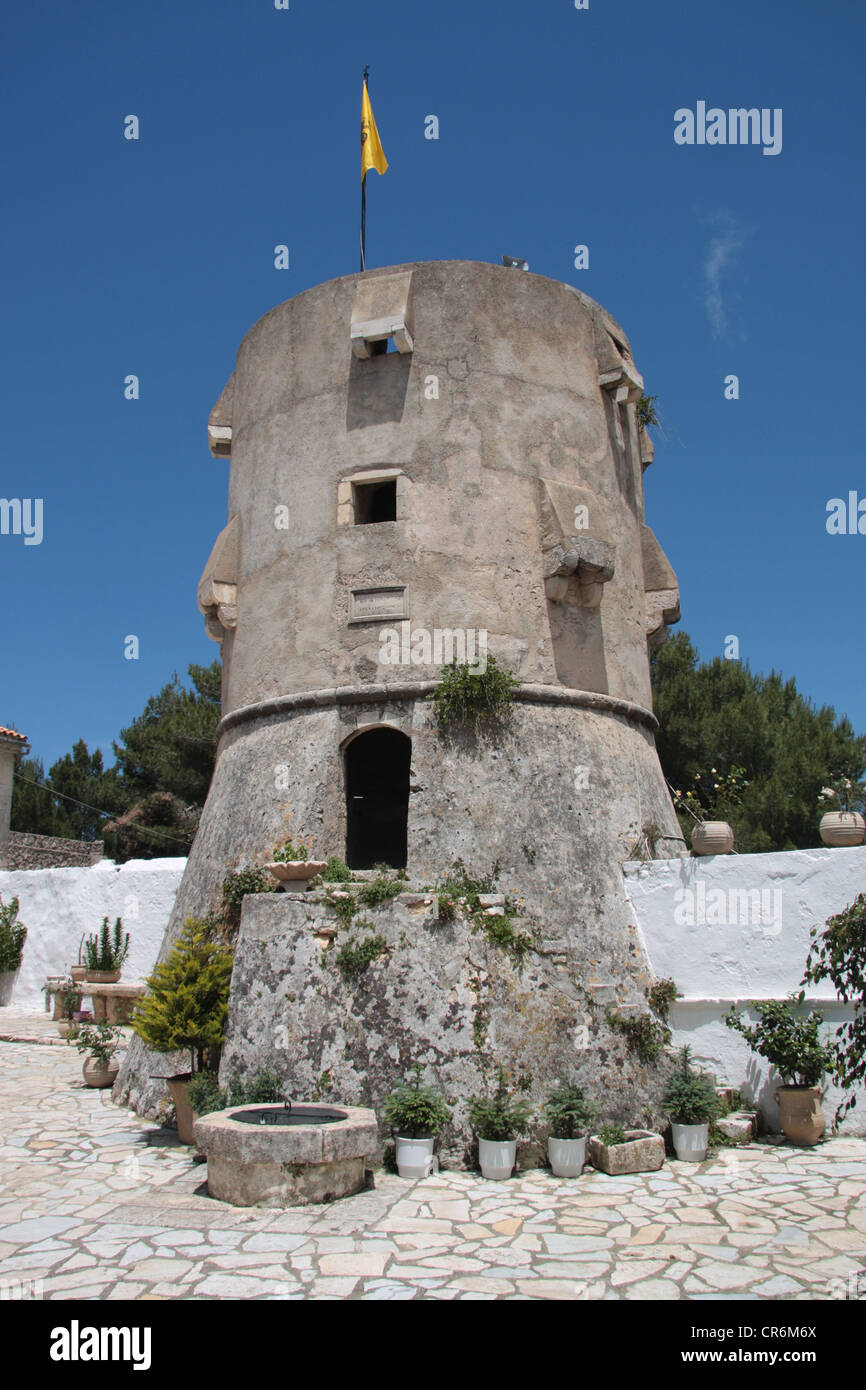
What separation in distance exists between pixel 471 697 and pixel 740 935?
3.48 metres

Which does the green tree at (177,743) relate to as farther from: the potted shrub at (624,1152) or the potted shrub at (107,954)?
the potted shrub at (624,1152)

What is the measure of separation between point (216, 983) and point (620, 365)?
27.4ft

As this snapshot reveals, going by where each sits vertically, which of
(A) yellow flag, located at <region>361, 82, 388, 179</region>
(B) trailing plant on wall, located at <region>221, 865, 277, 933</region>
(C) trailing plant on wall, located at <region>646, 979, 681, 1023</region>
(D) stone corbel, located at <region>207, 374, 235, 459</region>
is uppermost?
(A) yellow flag, located at <region>361, 82, 388, 179</region>

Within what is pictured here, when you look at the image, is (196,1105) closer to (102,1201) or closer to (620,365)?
(102,1201)

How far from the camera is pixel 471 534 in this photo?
1056cm

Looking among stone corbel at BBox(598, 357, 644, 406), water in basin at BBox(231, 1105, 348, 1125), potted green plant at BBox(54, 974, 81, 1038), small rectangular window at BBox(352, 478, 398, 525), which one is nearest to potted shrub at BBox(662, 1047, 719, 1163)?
water in basin at BBox(231, 1105, 348, 1125)

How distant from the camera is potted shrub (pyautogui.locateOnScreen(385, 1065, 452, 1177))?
25.1ft

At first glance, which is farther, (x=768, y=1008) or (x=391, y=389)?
(x=391, y=389)

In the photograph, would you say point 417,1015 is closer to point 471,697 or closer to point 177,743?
point 471,697

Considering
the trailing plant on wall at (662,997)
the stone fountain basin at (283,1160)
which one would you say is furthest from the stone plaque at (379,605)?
the stone fountain basin at (283,1160)

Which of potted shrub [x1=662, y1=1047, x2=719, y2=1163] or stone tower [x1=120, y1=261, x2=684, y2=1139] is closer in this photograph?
potted shrub [x1=662, y1=1047, x2=719, y2=1163]

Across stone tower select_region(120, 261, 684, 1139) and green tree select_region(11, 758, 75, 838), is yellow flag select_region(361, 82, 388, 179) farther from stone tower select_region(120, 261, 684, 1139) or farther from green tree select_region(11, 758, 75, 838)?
green tree select_region(11, 758, 75, 838)

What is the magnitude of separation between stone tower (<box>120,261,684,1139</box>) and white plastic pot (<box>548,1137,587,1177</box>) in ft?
2.24
